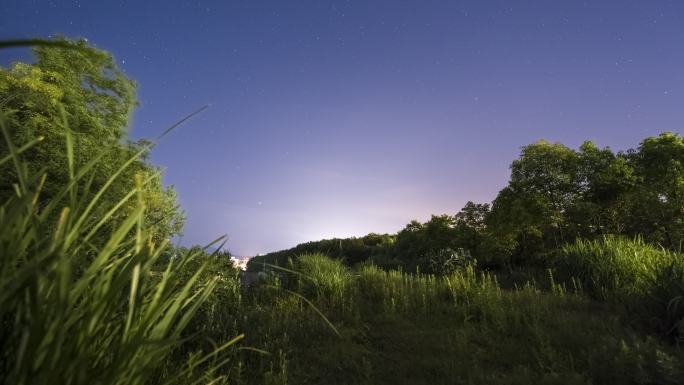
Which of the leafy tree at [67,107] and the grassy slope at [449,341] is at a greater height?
the leafy tree at [67,107]

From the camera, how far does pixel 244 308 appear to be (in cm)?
755

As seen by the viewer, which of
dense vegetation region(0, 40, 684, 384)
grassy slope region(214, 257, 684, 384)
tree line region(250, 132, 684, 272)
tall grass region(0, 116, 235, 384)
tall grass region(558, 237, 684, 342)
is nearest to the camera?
tall grass region(0, 116, 235, 384)

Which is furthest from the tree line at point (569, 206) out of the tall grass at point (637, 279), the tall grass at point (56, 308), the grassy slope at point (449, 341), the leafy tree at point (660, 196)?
the tall grass at point (56, 308)

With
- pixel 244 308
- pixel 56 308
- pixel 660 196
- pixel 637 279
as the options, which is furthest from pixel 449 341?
pixel 660 196

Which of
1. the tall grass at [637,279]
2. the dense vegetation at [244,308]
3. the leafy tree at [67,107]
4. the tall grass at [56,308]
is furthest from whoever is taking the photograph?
the leafy tree at [67,107]

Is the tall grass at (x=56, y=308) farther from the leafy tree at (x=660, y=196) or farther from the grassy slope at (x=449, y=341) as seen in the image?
the leafy tree at (x=660, y=196)

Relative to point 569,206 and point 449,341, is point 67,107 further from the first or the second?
point 569,206

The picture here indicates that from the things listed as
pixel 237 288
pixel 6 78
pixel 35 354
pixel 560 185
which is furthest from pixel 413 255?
pixel 35 354

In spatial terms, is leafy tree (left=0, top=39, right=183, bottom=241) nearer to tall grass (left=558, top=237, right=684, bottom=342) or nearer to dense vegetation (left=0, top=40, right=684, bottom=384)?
dense vegetation (left=0, top=40, right=684, bottom=384)

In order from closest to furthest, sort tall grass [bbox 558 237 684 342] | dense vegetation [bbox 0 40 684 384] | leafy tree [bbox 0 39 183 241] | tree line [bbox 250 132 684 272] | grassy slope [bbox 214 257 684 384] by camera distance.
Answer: dense vegetation [bbox 0 40 684 384] < grassy slope [bbox 214 257 684 384] < tall grass [bbox 558 237 684 342] < leafy tree [bbox 0 39 183 241] < tree line [bbox 250 132 684 272]

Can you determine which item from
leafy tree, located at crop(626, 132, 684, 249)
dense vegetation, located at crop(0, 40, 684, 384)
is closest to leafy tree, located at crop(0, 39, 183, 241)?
dense vegetation, located at crop(0, 40, 684, 384)

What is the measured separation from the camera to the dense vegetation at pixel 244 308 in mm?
1020

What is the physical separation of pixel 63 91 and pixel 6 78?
1.86 meters

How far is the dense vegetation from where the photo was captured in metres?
1.02
